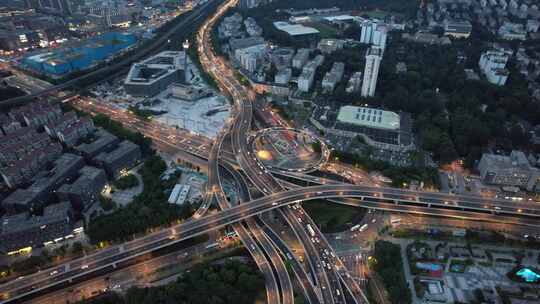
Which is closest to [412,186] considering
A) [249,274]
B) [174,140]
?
[249,274]

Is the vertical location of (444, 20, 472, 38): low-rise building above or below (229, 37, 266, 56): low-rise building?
above

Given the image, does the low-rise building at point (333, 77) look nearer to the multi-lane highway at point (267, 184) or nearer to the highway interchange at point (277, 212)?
the multi-lane highway at point (267, 184)

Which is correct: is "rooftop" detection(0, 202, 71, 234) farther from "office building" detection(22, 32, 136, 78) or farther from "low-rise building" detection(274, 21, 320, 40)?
"low-rise building" detection(274, 21, 320, 40)

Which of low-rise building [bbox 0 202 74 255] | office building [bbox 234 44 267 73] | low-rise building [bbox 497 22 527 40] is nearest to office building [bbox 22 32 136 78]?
office building [bbox 234 44 267 73]

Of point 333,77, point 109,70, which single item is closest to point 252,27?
point 333,77

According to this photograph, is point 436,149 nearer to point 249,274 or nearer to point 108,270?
point 249,274

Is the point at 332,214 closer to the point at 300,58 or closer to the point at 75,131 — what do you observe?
the point at 75,131
